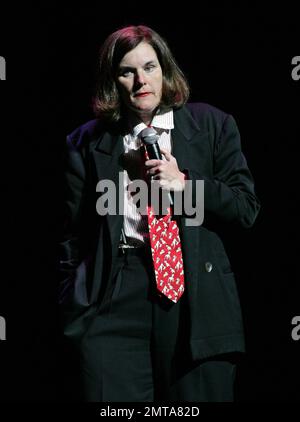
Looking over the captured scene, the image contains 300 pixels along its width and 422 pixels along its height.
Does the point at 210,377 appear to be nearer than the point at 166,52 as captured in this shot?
Yes

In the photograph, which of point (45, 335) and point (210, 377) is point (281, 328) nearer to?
point (210, 377)

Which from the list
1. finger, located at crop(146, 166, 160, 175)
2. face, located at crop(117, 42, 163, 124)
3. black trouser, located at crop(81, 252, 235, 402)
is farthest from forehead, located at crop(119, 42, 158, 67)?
black trouser, located at crop(81, 252, 235, 402)

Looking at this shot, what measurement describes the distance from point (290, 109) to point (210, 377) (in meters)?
1.11

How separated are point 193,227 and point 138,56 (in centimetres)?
57

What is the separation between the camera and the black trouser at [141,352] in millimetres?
1963

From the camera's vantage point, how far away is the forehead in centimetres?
205

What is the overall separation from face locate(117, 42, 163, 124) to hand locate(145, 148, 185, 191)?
249 millimetres

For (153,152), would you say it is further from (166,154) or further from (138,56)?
(138,56)

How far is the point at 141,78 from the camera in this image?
2.03m

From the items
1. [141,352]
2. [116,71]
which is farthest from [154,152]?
[141,352]

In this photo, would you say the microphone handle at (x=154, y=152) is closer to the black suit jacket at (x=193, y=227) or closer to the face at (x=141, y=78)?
the black suit jacket at (x=193, y=227)

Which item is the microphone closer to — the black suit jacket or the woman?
the woman

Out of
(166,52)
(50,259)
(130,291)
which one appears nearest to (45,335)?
(50,259)

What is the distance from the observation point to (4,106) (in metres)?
2.60
